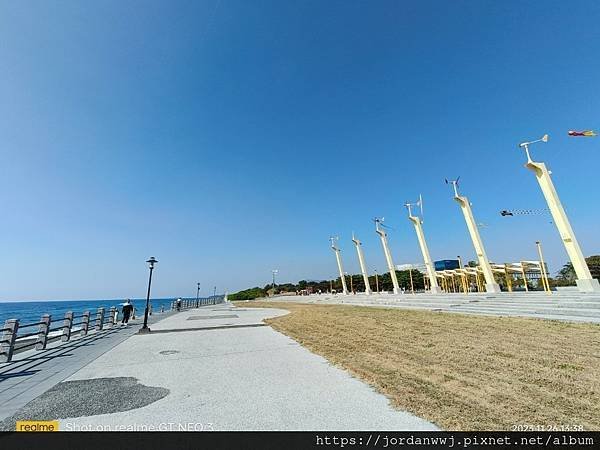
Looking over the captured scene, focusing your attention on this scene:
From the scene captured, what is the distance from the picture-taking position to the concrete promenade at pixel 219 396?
391cm

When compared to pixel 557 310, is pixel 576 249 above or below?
above

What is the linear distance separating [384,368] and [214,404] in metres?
3.47

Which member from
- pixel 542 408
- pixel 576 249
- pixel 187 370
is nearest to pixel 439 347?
pixel 542 408

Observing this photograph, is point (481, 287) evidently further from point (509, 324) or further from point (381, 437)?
point (381, 437)

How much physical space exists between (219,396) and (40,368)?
5828 mm

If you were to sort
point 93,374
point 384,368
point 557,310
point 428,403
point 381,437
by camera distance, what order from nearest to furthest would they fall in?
point 381,437 → point 428,403 → point 384,368 → point 93,374 → point 557,310

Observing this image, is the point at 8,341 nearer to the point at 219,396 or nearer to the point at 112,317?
the point at 219,396

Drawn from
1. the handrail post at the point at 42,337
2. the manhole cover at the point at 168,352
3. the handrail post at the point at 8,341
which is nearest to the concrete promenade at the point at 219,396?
the manhole cover at the point at 168,352

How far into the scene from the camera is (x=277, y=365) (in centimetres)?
695

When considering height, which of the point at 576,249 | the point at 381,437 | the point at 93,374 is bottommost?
the point at 381,437

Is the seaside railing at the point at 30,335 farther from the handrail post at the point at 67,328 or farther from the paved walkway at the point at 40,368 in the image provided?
the paved walkway at the point at 40,368

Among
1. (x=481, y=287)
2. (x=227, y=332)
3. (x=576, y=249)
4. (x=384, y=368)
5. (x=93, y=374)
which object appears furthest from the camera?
(x=481, y=287)

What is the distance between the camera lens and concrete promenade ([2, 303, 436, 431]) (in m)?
3.91

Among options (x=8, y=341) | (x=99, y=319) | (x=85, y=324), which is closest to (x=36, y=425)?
(x=8, y=341)
